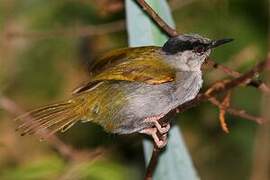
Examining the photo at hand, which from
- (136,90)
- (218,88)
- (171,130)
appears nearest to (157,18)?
(136,90)

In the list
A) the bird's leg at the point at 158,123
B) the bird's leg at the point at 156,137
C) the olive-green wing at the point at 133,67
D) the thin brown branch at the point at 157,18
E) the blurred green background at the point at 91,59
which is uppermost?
the thin brown branch at the point at 157,18

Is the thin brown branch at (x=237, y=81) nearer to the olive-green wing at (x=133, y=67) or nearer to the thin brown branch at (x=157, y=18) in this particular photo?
the olive-green wing at (x=133, y=67)

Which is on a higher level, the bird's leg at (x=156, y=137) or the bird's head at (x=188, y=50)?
the bird's head at (x=188, y=50)

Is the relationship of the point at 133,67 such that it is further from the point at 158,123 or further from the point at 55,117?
the point at 55,117

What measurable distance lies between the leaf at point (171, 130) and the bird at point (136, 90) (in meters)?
0.20

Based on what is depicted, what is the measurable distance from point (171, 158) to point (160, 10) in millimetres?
816

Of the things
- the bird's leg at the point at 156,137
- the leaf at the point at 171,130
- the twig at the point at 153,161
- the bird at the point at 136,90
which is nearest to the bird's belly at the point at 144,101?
the bird at the point at 136,90

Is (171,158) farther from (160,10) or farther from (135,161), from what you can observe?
(135,161)

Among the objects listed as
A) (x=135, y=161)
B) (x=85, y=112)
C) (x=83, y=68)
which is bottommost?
(x=135, y=161)

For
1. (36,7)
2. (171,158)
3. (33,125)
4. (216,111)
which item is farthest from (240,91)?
(33,125)

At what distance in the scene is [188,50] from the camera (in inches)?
161

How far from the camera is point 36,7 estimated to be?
21.0ft

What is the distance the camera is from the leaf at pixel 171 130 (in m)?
4.28

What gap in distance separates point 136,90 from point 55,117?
453 mm
